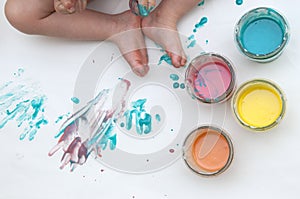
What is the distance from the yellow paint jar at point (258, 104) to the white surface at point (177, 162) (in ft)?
0.14

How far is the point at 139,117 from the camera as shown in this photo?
101 cm

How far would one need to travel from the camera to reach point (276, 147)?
0.95 m

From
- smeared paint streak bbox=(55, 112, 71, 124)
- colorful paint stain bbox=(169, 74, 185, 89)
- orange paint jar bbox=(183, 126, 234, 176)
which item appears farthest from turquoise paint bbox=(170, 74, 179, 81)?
smeared paint streak bbox=(55, 112, 71, 124)

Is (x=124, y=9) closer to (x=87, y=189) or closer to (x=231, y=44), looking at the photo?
(x=231, y=44)

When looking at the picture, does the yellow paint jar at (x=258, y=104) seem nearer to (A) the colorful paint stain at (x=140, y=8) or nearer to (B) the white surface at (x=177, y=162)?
(B) the white surface at (x=177, y=162)

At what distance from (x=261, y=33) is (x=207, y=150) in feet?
0.78

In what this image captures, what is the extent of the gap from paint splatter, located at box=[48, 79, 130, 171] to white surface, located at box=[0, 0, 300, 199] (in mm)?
23

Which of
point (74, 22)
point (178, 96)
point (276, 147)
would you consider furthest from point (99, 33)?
point (276, 147)

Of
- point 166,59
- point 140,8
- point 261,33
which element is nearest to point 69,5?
point 140,8

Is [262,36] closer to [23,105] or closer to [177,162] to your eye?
[177,162]

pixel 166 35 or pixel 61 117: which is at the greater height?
pixel 166 35

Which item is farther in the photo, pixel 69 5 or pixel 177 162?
pixel 177 162

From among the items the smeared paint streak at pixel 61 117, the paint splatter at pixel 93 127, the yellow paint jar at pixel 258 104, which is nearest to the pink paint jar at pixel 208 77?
the yellow paint jar at pixel 258 104

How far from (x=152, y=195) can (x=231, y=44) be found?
327 millimetres
